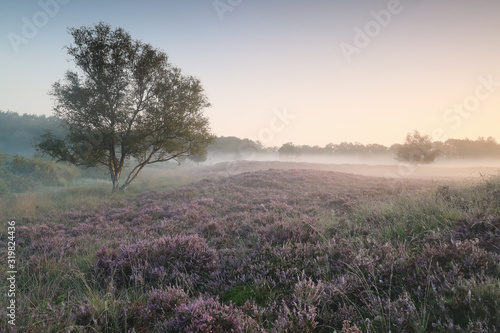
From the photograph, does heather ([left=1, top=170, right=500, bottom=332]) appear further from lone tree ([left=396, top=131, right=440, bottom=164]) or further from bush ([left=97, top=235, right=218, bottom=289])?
lone tree ([left=396, top=131, right=440, bottom=164])

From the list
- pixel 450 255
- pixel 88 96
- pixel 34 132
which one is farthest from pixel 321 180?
pixel 34 132

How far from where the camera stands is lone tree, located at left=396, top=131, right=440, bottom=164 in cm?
4869

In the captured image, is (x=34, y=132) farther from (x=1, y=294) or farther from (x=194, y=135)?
(x=1, y=294)

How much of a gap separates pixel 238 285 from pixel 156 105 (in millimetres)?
18560

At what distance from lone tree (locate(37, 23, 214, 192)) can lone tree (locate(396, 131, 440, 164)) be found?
51126 millimetres

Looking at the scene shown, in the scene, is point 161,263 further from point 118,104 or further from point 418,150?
point 418,150

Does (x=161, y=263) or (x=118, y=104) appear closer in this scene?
(x=161, y=263)

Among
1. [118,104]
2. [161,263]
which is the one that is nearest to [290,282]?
[161,263]

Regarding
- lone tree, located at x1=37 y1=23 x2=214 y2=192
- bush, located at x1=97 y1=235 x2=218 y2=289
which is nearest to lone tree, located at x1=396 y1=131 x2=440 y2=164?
lone tree, located at x1=37 y1=23 x2=214 y2=192

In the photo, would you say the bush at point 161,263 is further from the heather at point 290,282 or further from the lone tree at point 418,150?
the lone tree at point 418,150

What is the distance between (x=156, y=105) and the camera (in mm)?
18453

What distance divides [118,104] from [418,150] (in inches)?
2284

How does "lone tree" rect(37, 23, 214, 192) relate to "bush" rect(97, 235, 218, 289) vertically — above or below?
above

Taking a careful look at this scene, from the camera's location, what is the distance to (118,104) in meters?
17.7
